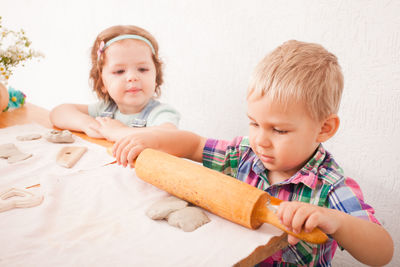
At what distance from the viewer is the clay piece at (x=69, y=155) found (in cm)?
91

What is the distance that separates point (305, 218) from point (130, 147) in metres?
0.48

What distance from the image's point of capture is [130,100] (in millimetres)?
1301

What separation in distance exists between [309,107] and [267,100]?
0.09m

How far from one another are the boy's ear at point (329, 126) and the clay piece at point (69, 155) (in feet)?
2.16

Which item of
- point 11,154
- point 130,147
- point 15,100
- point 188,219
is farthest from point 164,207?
point 15,100

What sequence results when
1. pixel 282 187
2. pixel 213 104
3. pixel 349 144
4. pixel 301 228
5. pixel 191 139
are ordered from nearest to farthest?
pixel 301 228
pixel 282 187
pixel 191 139
pixel 349 144
pixel 213 104

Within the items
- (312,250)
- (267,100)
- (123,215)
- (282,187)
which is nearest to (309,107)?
(267,100)

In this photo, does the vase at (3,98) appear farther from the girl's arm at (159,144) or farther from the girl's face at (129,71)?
the girl's arm at (159,144)

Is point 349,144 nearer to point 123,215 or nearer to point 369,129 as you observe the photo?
point 369,129

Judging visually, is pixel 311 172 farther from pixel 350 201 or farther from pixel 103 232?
pixel 103 232

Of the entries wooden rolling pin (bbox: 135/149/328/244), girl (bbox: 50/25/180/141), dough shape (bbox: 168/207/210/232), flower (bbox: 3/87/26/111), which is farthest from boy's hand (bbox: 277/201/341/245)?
flower (bbox: 3/87/26/111)

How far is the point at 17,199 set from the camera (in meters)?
0.69

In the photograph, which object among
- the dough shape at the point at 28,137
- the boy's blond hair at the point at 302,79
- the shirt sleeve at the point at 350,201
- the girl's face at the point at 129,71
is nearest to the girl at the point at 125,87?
the girl's face at the point at 129,71

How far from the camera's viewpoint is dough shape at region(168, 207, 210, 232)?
63cm
